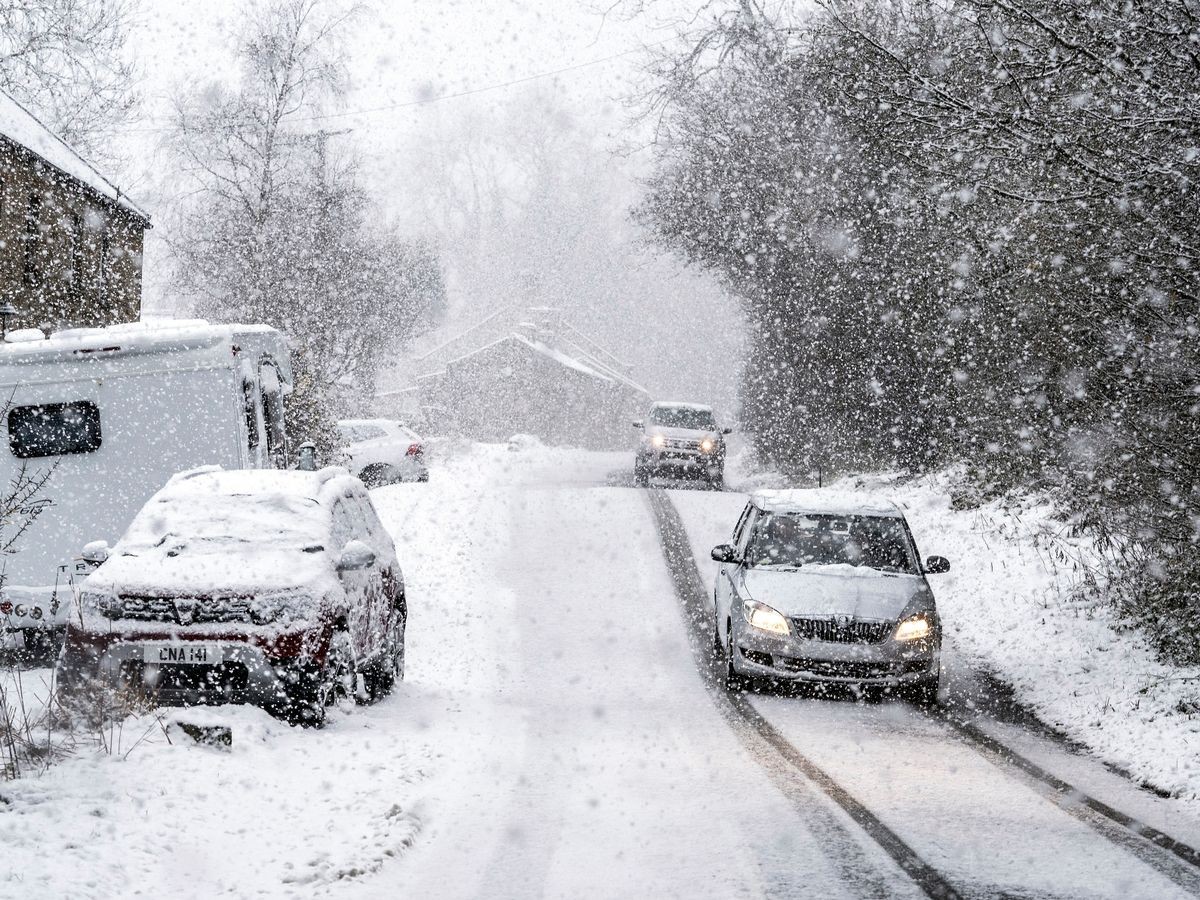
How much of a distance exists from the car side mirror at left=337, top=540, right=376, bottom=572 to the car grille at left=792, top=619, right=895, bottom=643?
148 inches

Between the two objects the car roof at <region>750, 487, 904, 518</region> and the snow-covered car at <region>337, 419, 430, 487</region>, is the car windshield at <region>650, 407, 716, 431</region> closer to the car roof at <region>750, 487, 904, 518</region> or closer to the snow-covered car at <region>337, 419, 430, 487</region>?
the snow-covered car at <region>337, 419, 430, 487</region>

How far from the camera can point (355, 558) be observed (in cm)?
898

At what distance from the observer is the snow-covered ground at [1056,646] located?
860 centimetres

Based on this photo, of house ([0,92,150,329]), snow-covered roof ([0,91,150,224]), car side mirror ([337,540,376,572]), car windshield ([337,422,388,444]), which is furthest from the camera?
car windshield ([337,422,388,444])

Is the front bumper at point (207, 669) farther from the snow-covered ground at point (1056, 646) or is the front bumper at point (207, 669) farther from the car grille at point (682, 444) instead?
the car grille at point (682, 444)

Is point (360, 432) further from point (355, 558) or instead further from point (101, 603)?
point (101, 603)

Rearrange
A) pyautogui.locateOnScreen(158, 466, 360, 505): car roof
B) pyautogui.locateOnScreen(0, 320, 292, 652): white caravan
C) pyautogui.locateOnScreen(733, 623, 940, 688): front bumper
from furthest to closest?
pyautogui.locateOnScreen(0, 320, 292, 652): white caravan → pyautogui.locateOnScreen(733, 623, 940, 688): front bumper → pyautogui.locateOnScreen(158, 466, 360, 505): car roof

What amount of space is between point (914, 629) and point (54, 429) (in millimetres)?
8382

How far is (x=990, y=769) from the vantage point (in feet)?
26.5

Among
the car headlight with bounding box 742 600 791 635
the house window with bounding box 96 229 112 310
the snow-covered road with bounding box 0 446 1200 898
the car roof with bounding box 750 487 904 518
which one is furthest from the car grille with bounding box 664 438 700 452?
the car headlight with bounding box 742 600 791 635

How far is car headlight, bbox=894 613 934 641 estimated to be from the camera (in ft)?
33.3

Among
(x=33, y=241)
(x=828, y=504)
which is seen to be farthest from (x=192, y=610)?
(x=33, y=241)

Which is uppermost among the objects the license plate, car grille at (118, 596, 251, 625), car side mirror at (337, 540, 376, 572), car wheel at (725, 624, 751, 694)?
car side mirror at (337, 540, 376, 572)

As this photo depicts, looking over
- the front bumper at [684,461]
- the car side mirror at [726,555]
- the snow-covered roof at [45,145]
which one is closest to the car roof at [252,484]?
the car side mirror at [726,555]
